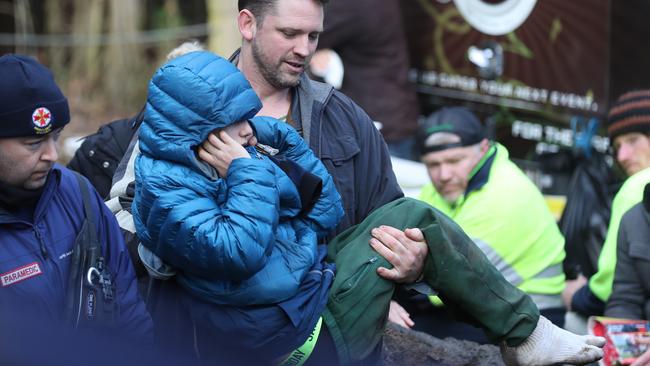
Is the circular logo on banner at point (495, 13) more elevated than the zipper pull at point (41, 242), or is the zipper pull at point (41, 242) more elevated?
the zipper pull at point (41, 242)

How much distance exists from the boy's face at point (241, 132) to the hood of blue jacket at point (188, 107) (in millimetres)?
37

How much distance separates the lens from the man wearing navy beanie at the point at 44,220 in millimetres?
3023

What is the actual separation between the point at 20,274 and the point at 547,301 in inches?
118

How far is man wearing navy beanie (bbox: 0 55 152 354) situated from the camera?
9.92ft

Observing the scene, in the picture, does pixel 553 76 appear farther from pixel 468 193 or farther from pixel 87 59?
pixel 87 59

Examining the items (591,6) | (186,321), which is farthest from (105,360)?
(591,6)

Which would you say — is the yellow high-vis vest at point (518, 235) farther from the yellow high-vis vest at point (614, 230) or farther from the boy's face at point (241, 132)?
the boy's face at point (241, 132)

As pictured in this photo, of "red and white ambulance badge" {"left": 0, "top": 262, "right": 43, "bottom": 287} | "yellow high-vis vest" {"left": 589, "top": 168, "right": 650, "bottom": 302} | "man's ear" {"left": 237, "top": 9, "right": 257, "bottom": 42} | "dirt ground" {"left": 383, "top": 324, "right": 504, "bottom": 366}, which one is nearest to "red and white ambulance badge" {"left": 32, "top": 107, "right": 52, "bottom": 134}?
"red and white ambulance badge" {"left": 0, "top": 262, "right": 43, "bottom": 287}

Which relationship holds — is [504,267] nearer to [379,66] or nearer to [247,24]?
[247,24]

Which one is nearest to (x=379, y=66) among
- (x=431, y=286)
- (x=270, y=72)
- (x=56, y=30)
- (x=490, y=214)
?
(x=490, y=214)

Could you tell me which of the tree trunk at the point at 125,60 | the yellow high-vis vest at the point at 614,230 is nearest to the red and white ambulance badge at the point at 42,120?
the yellow high-vis vest at the point at 614,230

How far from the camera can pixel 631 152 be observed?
214 inches

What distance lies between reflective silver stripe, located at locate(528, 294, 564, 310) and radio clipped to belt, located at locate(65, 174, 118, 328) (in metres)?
2.58

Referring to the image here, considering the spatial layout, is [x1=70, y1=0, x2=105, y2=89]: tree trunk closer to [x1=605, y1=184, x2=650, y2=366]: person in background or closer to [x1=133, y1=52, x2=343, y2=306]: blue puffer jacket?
[x1=605, y1=184, x2=650, y2=366]: person in background
